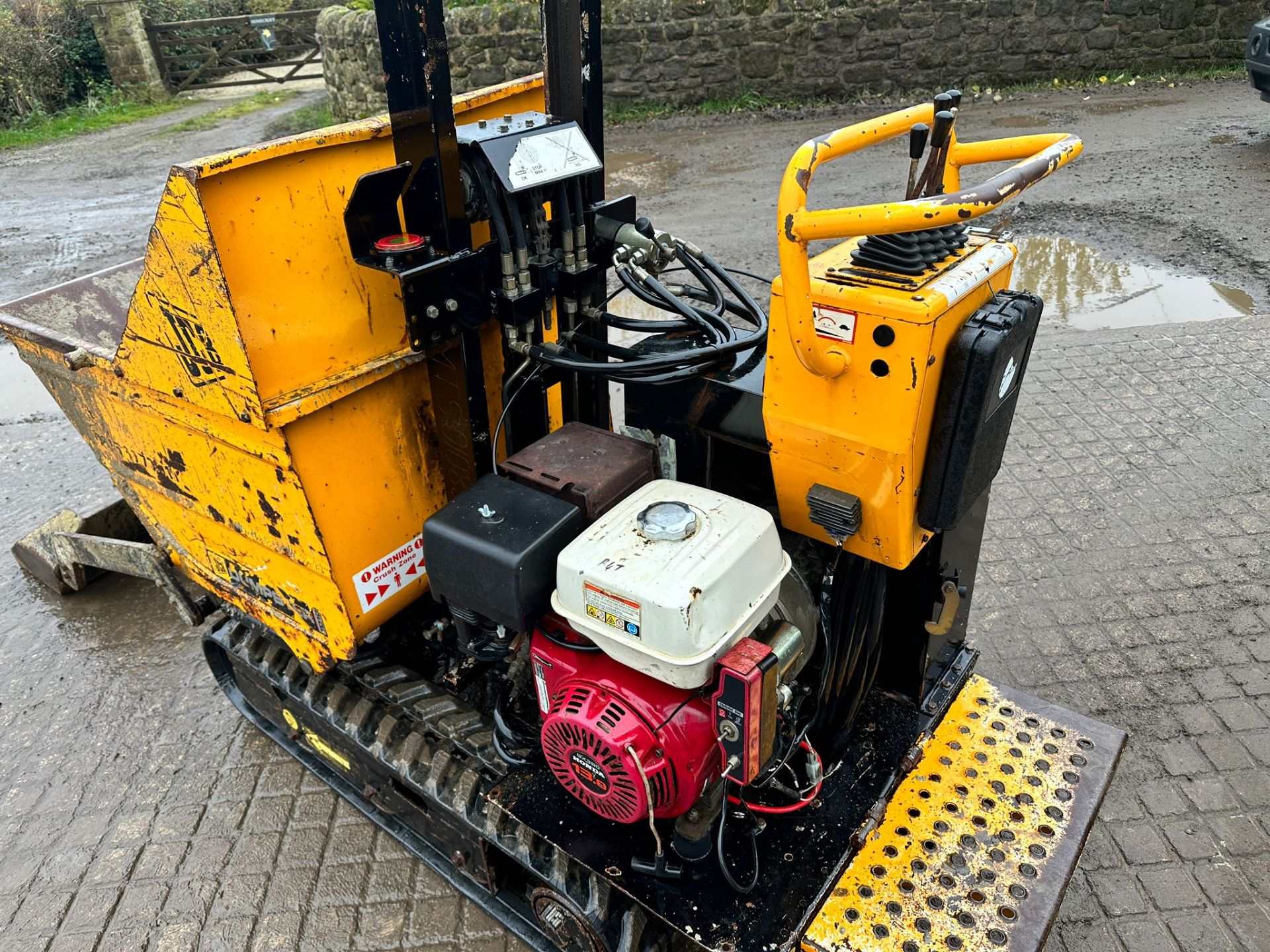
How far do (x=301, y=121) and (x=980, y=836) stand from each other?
12.4 meters

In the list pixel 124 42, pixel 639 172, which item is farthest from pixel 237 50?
pixel 639 172

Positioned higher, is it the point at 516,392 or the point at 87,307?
the point at 516,392

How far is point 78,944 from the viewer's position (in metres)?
2.58

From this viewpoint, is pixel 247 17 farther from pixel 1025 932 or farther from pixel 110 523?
pixel 1025 932

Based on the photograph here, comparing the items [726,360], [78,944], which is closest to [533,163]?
[726,360]

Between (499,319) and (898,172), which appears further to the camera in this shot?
(898,172)

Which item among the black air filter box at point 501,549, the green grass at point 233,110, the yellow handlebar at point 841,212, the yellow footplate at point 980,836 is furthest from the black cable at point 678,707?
the green grass at point 233,110

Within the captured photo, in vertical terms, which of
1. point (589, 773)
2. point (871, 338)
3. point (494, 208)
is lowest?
point (589, 773)

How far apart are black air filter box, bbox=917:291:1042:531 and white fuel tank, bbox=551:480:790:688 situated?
36cm

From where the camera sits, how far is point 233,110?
43.7ft

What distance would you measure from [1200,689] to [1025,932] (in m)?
1.65

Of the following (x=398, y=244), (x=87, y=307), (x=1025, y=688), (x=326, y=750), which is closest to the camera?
(x=398, y=244)

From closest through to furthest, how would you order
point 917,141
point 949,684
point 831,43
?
point 917,141 < point 949,684 < point 831,43

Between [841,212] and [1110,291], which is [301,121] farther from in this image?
[841,212]
